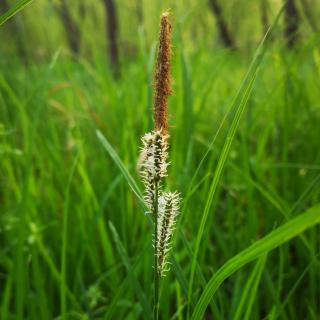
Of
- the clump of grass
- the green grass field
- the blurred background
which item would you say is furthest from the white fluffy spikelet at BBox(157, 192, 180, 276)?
the blurred background

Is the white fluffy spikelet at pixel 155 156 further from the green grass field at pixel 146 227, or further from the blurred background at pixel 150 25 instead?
the blurred background at pixel 150 25

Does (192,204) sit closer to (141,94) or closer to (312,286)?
(312,286)

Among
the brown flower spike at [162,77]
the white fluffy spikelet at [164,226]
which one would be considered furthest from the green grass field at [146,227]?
the brown flower spike at [162,77]

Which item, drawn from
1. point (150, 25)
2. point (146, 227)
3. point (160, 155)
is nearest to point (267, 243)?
point (160, 155)

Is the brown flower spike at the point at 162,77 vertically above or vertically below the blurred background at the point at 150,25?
below

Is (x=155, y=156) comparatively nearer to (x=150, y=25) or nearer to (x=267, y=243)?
(x=267, y=243)

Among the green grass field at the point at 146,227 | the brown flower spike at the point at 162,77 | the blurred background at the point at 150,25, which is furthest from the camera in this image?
the blurred background at the point at 150,25
